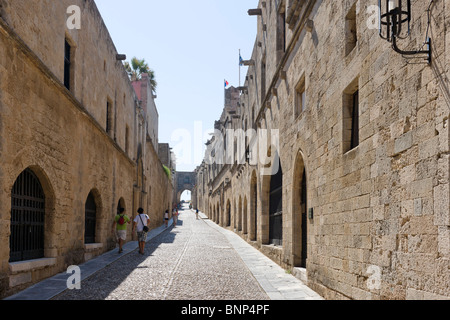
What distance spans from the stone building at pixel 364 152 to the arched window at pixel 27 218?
504 cm

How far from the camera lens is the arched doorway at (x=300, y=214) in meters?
9.73

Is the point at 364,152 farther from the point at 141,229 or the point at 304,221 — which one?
the point at 141,229

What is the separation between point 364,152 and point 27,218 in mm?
5693

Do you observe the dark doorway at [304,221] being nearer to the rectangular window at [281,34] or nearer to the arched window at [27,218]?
the rectangular window at [281,34]

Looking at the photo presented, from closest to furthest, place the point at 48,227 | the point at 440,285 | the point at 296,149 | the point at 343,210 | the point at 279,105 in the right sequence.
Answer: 1. the point at 440,285
2. the point at 343,210
3. the point at 48,227
4. the point at 296,149
5. the point at 279,105

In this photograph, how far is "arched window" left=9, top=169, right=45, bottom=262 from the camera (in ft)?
23.4

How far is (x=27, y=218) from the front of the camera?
7.64m

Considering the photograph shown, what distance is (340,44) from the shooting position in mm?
6832

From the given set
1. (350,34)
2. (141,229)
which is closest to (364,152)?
(350,34)

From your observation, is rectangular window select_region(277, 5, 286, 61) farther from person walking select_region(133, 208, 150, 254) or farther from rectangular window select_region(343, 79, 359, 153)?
rectangular window select_region(343, 79, 359, 153)

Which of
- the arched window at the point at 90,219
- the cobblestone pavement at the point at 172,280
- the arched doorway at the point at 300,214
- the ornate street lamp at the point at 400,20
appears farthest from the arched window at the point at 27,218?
the ornate street lamp at the point at 400,20
